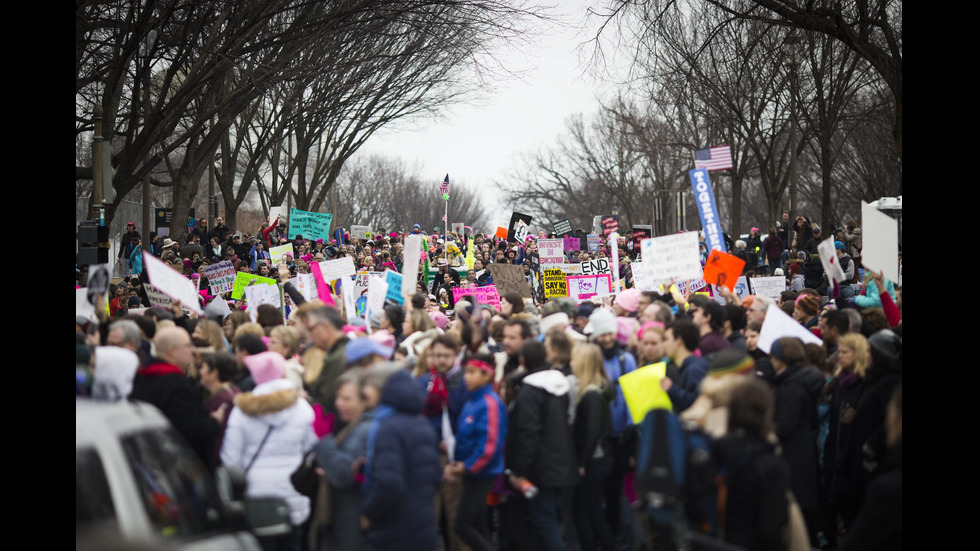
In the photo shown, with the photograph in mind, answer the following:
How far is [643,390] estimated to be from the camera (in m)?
6.87

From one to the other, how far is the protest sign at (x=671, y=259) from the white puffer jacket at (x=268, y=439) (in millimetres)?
5521

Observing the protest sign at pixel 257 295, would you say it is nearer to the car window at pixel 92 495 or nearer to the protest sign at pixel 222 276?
the protest sign at pixel 222 276

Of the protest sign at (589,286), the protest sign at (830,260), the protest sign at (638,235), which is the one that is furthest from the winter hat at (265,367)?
the protest sign at (638,235)

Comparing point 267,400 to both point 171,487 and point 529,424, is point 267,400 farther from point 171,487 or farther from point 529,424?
point 171,487

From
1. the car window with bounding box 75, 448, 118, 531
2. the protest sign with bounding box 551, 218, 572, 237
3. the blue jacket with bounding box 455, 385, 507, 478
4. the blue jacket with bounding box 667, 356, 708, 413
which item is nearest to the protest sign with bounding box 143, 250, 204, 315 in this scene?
the blue jacket with bounding box 455, 385, 507, 478

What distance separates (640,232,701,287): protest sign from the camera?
11031 millimetres

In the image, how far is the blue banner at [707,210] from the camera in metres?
12.0

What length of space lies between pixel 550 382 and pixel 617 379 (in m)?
1.20

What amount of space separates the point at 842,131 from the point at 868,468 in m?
40.8

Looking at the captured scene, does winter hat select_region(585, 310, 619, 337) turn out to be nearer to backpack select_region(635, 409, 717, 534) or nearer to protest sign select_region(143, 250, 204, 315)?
backpack select_region(635, 409, 717, 534)

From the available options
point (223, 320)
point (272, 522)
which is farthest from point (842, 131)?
point (272, 522)

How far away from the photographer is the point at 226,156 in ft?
104

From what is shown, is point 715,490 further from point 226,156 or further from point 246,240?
point 226,156

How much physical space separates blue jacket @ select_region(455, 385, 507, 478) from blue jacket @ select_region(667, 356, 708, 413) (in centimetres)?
108
